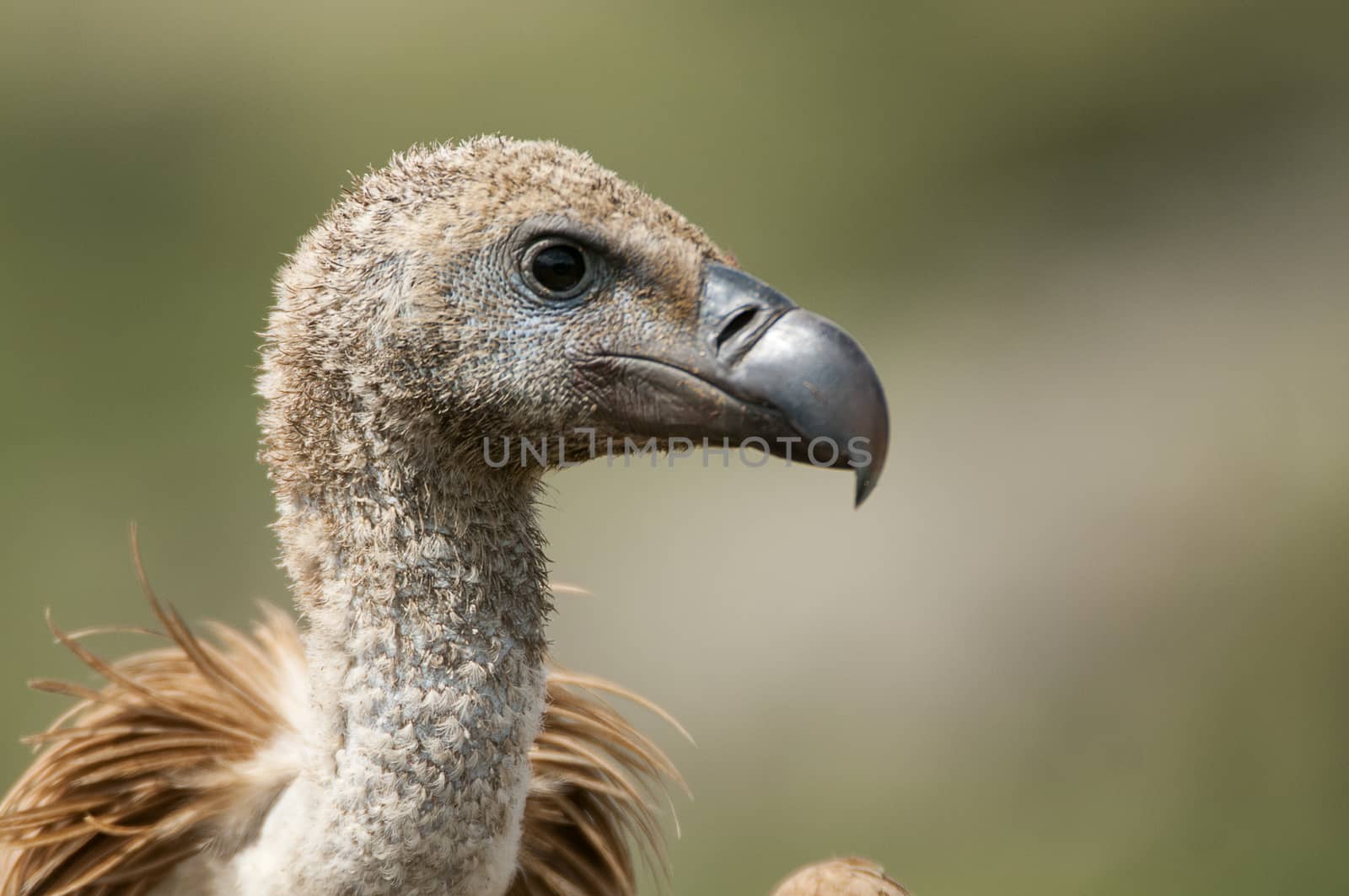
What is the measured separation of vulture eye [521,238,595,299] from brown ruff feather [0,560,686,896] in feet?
2.82

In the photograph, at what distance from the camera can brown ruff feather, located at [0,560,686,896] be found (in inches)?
84.7

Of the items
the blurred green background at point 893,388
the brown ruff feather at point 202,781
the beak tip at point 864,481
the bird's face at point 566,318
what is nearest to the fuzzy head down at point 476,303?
the bird's face at point 566,318

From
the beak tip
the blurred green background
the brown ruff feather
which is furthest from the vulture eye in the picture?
the blurred green background

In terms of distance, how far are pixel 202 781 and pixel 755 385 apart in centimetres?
112

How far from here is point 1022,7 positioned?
8.92 m

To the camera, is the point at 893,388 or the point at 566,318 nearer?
the point at 566,318

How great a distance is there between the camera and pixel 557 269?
75.8 inches

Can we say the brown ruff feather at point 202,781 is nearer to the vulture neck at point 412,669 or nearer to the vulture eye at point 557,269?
the vulture neck at point 412,669

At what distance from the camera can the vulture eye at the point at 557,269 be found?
191 centimetres

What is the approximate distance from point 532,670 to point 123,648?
451 centimetres

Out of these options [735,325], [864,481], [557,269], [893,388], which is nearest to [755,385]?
[735,325]

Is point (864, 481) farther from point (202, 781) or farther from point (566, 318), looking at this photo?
point (202, 781)

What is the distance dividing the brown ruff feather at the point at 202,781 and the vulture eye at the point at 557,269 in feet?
2.82

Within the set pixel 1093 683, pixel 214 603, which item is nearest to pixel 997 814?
pixel 1093 683
